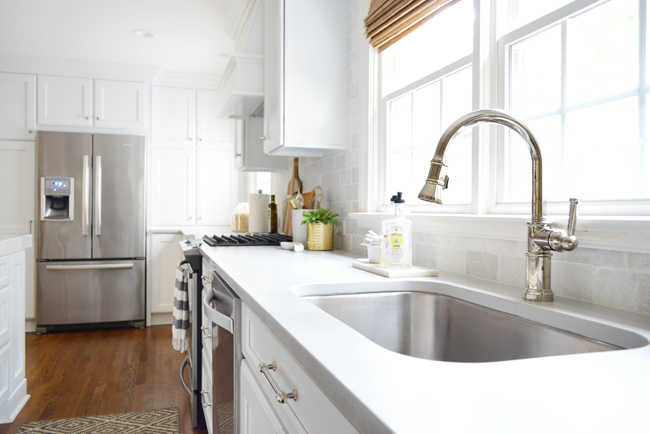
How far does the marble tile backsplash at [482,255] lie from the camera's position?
0.96m

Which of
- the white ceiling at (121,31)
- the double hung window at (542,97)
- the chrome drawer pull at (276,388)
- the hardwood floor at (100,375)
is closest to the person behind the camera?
the chrome drawer pull at (276,388)

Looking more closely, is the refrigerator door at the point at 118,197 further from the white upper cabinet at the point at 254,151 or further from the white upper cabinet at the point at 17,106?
the white upper cabinet at the point at 254,151

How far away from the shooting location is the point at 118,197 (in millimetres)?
4359

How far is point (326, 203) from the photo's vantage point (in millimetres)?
2707

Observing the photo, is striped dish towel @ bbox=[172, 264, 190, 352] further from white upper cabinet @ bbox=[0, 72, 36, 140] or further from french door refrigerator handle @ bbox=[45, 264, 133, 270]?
white upper cabinet @ bbox=[0, 72, 36, 140]

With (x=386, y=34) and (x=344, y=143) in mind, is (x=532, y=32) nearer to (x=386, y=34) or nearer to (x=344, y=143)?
(x=386, y=34)

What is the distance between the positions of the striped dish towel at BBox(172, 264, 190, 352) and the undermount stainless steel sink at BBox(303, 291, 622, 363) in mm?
1443

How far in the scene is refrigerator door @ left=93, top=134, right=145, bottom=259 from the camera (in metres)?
4.30

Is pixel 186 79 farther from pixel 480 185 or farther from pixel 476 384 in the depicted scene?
pixel 476 384

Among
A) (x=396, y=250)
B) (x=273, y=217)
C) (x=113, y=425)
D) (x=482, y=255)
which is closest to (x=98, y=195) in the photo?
(x=273, y=217)

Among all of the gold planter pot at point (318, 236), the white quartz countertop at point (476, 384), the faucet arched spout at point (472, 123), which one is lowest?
the white quartz countertop at point (476, 384)

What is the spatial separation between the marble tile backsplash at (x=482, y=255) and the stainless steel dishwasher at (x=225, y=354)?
2.38 ft

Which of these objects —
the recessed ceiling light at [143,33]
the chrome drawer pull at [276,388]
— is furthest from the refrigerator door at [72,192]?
the chrome drawer pull at [276,388]

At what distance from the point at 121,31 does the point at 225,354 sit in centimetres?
Answer: 312
